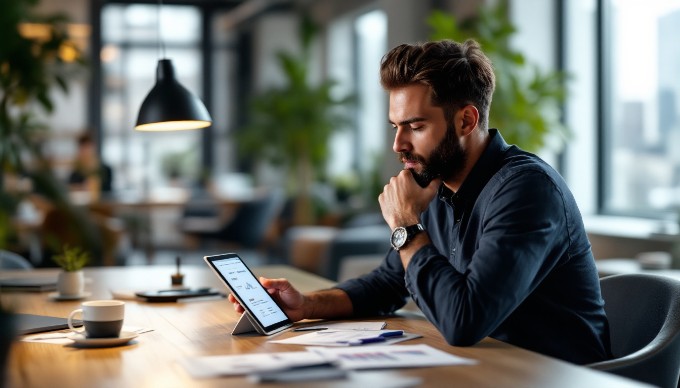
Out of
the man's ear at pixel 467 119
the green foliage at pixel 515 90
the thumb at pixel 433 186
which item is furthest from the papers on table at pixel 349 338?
the green foliage at pixel 515 90

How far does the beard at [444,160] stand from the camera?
2.21m

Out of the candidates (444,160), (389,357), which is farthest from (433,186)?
(389,357)

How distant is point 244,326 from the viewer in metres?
2.04

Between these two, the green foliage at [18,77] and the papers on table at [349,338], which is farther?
the papers on table at [349,338]

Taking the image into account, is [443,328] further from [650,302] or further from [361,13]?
[361,13]

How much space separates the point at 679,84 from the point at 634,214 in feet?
3.08

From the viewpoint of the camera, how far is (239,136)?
10.7 metres

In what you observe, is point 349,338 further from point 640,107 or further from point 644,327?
point 640,107

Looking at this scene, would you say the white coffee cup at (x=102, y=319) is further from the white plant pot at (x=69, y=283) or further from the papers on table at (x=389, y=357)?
the white plant pot at (x=69, y=283)

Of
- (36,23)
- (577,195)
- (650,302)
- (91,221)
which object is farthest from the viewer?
(577,195)

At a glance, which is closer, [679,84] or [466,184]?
[466,184]

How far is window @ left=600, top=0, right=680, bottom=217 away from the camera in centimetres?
549

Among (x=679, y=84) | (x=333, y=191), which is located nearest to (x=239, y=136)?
(x=333, y=191)

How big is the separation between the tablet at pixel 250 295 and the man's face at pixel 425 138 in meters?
0.48
